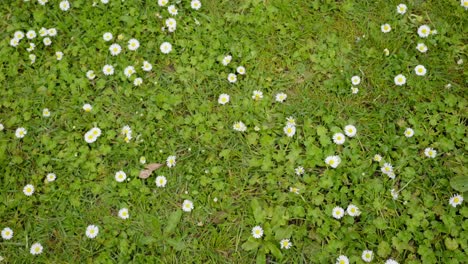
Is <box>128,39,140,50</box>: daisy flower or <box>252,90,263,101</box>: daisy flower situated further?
<box>128,39,140,50</box>: daisy flower

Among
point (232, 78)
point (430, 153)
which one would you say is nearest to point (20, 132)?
point (232, 78)

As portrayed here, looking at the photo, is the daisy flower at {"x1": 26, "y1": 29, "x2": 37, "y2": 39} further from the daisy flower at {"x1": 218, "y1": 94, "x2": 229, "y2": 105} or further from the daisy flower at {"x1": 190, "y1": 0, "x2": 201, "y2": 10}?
the daisy flower at {"x1": 218, "y1": 94, "x2": 229, "y2": 105}

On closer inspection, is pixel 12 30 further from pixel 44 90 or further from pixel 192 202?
pixel 192 202

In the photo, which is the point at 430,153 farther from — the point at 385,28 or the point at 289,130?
the point at 385,28

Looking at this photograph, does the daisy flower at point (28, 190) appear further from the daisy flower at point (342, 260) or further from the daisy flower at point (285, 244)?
the daisy flower at point (342, 260)

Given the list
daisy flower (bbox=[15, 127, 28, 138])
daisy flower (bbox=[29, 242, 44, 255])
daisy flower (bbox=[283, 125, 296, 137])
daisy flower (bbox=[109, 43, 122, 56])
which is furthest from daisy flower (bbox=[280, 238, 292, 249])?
daisy flower (bbox=[15, 127, 28, 138])

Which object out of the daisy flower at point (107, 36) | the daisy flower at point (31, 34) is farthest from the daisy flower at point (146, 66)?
the daisy flower at point (31, 34)

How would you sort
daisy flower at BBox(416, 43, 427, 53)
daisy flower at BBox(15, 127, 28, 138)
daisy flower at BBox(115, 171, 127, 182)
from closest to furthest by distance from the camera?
1. daisy flower at BBox(115, 171, 127, 182)
2. daisy flower at BBox(15, 127, 28, 138)
3. daisy flower at BBox(416, 43, 427, 53)

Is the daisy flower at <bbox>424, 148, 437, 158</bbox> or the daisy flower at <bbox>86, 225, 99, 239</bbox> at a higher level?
the daisy flower at <bbox>424, 148, 437, 158</bbox>
